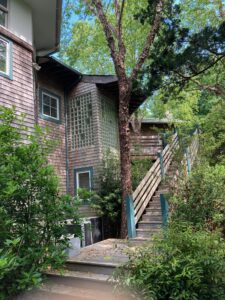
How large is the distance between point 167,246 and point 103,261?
1.62 meters

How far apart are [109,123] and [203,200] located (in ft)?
23.0

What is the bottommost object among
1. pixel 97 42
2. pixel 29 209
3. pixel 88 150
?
pixel 29 209

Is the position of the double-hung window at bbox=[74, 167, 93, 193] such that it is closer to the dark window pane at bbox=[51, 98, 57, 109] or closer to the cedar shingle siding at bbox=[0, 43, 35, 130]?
the dark window pane at bbox=[51, 98, 57, 109]

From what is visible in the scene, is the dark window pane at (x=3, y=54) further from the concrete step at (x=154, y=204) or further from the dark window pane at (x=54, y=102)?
the concrete step at (x=154, y=204)

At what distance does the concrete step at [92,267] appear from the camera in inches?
186

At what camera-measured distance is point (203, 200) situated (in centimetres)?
599

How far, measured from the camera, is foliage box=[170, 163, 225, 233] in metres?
5.73

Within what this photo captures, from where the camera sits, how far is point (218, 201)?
19.6 feet

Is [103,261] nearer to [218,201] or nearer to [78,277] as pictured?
[78,277]

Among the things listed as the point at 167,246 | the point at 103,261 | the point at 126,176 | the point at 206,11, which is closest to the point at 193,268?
the point at 167,246

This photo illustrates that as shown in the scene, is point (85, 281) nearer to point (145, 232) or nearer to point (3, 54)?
point (145, 232)

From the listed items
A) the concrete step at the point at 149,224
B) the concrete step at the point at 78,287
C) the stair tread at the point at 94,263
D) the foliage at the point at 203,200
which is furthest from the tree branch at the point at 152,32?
the concrete step at the point at 78,287

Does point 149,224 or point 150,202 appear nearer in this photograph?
point 149,224

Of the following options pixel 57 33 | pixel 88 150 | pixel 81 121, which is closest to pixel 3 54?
pixel 57 33
